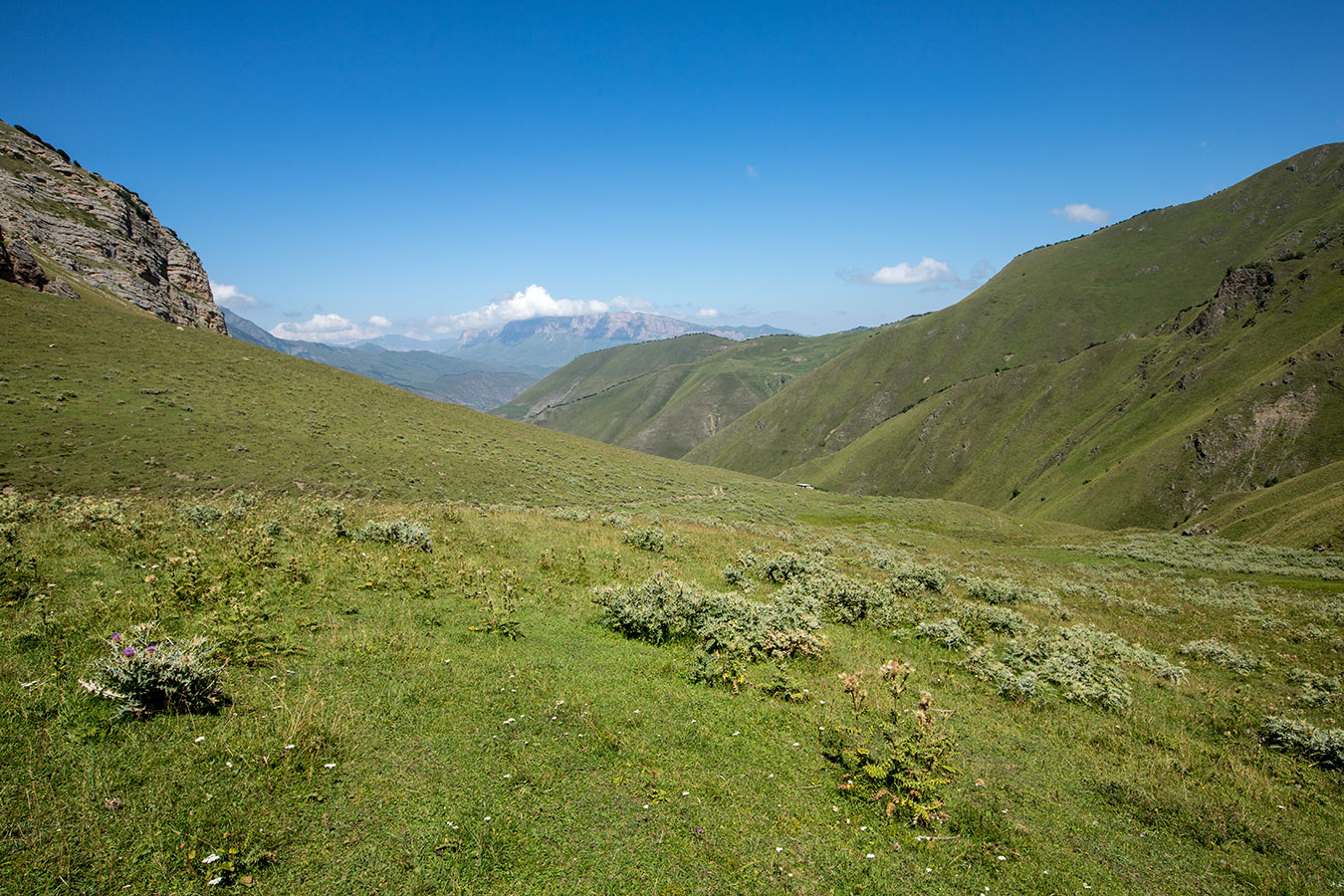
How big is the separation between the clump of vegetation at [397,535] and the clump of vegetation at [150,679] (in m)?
8.59

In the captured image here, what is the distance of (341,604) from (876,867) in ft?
34.4

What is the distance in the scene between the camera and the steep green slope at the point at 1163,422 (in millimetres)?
70500

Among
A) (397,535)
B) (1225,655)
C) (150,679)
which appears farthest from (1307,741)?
(397,535)

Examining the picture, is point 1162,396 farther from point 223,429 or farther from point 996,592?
point 223,429

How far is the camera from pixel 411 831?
572 centimetres

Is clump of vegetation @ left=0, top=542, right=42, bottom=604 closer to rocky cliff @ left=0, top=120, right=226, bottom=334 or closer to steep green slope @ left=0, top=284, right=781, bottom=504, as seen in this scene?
steep green slope @ left=0, top=284, right=781, bottom=504

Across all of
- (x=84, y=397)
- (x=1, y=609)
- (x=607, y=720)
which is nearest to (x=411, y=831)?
(x=607, y=720)

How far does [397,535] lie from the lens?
1620cm

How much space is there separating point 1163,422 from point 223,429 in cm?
12625

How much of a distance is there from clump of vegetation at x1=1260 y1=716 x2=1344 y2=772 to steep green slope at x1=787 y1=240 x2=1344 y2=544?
42.0 metres

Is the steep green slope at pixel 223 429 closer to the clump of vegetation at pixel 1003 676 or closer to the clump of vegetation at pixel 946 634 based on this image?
the clump of vegetation at pixel 946 634

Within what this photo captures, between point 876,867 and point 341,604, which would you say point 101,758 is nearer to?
point 341,604

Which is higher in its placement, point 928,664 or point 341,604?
point 341,604

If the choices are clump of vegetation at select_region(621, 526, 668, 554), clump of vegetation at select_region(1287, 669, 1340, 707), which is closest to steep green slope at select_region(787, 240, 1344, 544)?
clump of vegetation at select_region(1287, 669, 1340, 707)
